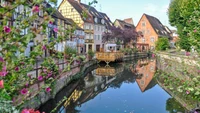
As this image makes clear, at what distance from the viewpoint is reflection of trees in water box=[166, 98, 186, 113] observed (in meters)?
11.5

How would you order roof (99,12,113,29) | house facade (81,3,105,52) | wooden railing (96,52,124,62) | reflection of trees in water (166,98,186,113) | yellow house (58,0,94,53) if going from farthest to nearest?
roof (99,12,113,29) < house facade (81,3,105,52) < yellow house (58,0,94,53) < wooden railing (96,52,124,62) < reflection of trees in water (166,98,186,113)

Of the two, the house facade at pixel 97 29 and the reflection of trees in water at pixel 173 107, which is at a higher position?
the house facade at pixel 97 29

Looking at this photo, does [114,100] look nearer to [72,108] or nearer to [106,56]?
[72,108]

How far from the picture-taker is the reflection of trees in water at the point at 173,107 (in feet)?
37.8

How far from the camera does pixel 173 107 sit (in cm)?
1238

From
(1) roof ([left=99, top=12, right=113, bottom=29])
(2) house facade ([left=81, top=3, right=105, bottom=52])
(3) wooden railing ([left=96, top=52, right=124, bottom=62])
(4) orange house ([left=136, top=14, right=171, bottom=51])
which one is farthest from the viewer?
(4) orange house ([left=136, top=14, right=171, bottom=51])

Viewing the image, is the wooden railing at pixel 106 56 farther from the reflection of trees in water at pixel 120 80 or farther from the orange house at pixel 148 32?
the orange house at pixel 148 32

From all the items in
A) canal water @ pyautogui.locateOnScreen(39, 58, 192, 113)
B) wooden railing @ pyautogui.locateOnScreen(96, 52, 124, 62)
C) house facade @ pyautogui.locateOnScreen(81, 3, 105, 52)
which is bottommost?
canal water @ pyautogui.locateOnScreen(39, 58, 192, 113)

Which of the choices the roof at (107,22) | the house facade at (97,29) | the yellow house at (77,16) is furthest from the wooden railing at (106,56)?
the roof at (107,22)

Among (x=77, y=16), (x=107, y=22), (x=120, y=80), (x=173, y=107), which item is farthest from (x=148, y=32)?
(x=173, y=107)

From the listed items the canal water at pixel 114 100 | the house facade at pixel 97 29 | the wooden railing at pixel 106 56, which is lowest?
the canal water at pixel 114 100

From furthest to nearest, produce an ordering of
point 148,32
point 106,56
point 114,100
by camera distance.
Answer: point 148,32
point 106,56
point 114,100

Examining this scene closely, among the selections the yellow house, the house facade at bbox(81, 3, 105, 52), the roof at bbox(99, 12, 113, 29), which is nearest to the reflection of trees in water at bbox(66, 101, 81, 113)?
the yellow house

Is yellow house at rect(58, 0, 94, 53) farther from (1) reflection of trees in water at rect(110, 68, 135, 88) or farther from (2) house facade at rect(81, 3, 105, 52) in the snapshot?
(1) reflection of trees in water at rect(110, 68, 135, 88)
